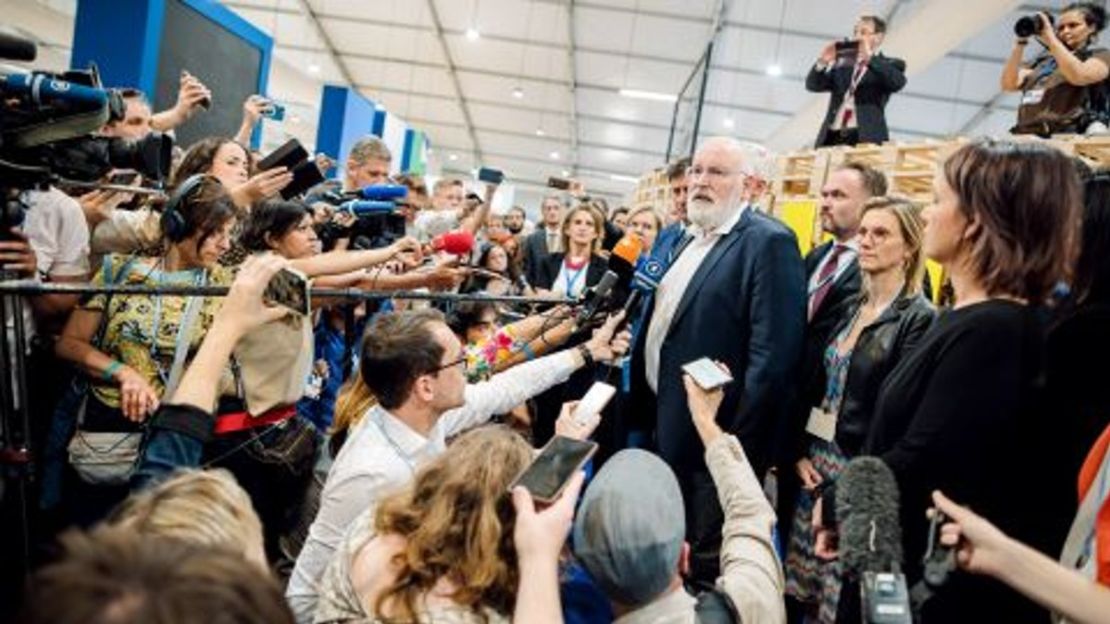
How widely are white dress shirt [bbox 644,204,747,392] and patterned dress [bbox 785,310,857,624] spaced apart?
491 millimetres

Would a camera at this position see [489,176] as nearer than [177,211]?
No

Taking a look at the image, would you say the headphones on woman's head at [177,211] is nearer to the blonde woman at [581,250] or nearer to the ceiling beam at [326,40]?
the blonde woman at [581,250]

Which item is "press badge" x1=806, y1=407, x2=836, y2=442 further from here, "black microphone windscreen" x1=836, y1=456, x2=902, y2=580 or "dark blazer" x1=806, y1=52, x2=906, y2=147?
"dark blazer" x1=806, y1=52, x2=906, y2=147

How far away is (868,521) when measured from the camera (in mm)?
1254

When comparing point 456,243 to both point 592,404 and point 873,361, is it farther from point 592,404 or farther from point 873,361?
point 873,361

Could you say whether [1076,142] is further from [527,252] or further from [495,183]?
[527,252]

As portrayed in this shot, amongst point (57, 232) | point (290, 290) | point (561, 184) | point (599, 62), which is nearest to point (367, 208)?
point (57, 232)

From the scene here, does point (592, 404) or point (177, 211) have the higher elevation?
point (177, 211)

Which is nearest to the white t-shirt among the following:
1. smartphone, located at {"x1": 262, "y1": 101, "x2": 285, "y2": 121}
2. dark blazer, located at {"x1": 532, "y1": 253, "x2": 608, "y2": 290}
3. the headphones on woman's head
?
the headphones on woman's head

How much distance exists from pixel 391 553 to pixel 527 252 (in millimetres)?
3866

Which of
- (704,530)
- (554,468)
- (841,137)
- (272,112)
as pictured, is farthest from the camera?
(841,137)

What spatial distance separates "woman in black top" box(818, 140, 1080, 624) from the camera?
1373mm

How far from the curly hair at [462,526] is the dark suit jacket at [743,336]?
1165mm

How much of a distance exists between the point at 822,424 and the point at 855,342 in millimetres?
263
